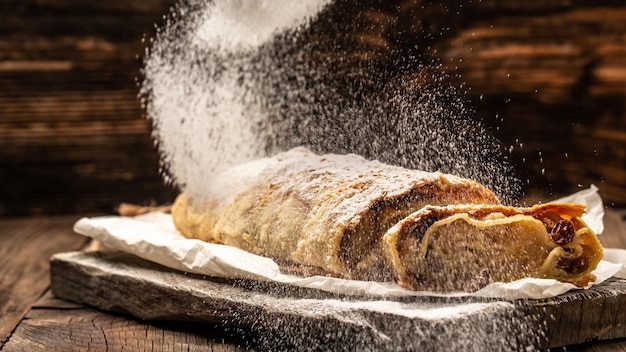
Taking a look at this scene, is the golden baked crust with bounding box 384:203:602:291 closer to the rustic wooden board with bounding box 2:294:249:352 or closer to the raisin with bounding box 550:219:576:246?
the raisin with bounding box 550:219:576:246

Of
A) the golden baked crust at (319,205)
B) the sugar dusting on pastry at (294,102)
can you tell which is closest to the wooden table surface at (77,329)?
the golden baked crust at (319,205)

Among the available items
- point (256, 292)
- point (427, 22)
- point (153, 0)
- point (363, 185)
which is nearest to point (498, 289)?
point (363, 185)

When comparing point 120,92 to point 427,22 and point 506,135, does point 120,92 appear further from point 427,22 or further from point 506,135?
point 506,135

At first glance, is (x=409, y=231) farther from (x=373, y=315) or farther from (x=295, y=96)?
(x=295, y=96)

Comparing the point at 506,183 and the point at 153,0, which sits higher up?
the point at 153,0

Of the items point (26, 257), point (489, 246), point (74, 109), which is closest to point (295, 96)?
point (74, 109)

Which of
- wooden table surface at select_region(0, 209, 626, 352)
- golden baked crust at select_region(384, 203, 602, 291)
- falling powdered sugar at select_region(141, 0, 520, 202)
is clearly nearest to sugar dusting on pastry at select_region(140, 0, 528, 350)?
falling powdered sugar at select_region(141, 0, 520, 202)
